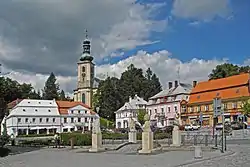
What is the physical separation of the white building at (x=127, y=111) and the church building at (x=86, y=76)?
79.8 ft

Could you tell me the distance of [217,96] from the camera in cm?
8062

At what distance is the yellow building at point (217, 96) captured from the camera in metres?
76.0

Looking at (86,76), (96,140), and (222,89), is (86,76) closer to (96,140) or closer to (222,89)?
(222,89)

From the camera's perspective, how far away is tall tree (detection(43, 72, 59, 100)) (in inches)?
Result: 5576

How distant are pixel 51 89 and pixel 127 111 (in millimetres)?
50337

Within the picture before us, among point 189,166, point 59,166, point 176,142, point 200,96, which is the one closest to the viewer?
point 189,166

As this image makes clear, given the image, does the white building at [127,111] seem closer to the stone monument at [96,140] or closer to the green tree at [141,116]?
the green tree at [141,116]

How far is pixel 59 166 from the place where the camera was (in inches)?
830

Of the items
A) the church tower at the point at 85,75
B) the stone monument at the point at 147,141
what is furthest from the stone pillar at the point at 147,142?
the church tower at the point at 85,75

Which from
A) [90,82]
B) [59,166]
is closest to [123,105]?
[90,82]

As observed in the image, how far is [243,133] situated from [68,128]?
6320cm

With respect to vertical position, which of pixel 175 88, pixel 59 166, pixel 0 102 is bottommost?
pixel 59 166

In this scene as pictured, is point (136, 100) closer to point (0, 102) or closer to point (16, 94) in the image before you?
point (16, 94)

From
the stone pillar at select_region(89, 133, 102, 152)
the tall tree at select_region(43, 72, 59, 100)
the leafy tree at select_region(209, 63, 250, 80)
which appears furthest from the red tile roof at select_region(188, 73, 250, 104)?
the tall tree at select_region(43, 72, 59, 100)
